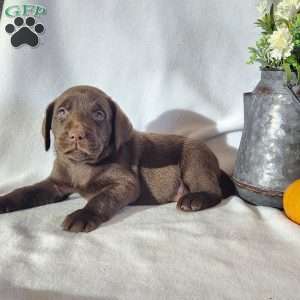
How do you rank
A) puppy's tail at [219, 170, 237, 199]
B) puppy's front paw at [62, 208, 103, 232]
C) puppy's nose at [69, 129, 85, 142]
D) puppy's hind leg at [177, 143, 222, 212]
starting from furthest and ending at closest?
puppy's tail at [219, 170, 237, 199] < puppy's hind leg at [177, 143, 222, 212] < puppy's nose at [69, 129, 85, 142] < puppy's front paw at [62, 208, 103, 232]

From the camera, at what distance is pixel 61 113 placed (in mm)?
1407

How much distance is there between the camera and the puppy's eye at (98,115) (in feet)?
4.60

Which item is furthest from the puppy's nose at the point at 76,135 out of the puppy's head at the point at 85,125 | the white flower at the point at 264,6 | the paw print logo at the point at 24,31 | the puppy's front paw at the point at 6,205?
the white flower at the point at 264,6

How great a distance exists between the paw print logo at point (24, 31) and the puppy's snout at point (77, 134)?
0.58 m

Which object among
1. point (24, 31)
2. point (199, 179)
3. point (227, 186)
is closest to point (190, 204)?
point (199, 179)

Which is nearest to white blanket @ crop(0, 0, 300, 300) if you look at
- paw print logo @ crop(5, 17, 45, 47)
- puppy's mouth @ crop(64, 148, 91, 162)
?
paw print logo @ crop(5, 17, 45, 47)

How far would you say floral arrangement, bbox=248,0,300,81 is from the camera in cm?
133

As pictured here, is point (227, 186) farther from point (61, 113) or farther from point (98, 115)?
point (61, 113)

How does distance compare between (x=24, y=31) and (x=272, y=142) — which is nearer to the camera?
(x=272, y=142)

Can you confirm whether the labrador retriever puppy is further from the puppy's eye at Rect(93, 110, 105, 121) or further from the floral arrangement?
the floral arrangement

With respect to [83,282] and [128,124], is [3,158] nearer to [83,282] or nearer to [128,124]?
[128,124]

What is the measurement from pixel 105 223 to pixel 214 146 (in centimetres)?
78

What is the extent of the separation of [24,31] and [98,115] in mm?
564

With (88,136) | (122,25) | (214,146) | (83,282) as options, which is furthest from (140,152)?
(83,282)
